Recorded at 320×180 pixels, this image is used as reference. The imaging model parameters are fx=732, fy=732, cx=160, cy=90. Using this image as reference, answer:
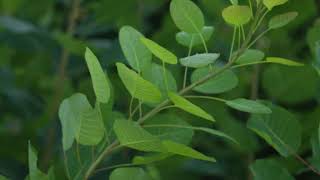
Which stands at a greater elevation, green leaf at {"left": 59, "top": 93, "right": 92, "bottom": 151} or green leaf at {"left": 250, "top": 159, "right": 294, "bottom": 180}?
green leaf at {"left": 59, "top": 93, "right": 92, "bottom": 151}

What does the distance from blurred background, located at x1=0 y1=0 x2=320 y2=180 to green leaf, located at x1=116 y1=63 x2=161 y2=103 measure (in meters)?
0.29

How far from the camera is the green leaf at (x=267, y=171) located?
0.73 m

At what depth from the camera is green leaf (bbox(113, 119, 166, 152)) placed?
24.6 inches

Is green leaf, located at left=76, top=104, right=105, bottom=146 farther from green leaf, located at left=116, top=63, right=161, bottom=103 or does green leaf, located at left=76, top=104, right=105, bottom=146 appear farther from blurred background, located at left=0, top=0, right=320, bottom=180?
blurred background, located at left=0, top=0, right=320, bottom=180

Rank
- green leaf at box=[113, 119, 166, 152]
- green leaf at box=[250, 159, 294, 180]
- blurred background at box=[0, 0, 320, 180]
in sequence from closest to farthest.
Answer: green leaf at box=[113, 119, 166, 152] < green leaf at box=[250, 159, 294, 180] < blurred background at box=[0, 0, 320, 180]

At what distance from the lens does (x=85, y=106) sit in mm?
666

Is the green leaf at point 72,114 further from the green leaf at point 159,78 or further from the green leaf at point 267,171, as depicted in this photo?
the green leaf at point 267,171

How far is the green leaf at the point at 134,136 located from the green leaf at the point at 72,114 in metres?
0.05

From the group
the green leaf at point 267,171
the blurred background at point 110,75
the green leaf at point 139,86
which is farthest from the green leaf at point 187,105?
the blurred background at point 110,75

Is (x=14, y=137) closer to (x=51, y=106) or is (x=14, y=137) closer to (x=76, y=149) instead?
(x=51, y=106)

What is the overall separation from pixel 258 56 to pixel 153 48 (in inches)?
3.8

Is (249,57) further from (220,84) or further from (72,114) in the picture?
(72,114)

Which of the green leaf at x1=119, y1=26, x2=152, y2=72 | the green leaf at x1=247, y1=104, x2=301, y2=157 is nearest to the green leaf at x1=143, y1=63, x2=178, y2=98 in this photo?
the green leaf at x1=119, y1=26, x2=152, y2=72

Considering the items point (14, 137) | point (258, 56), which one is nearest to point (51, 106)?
point (14, 137)
